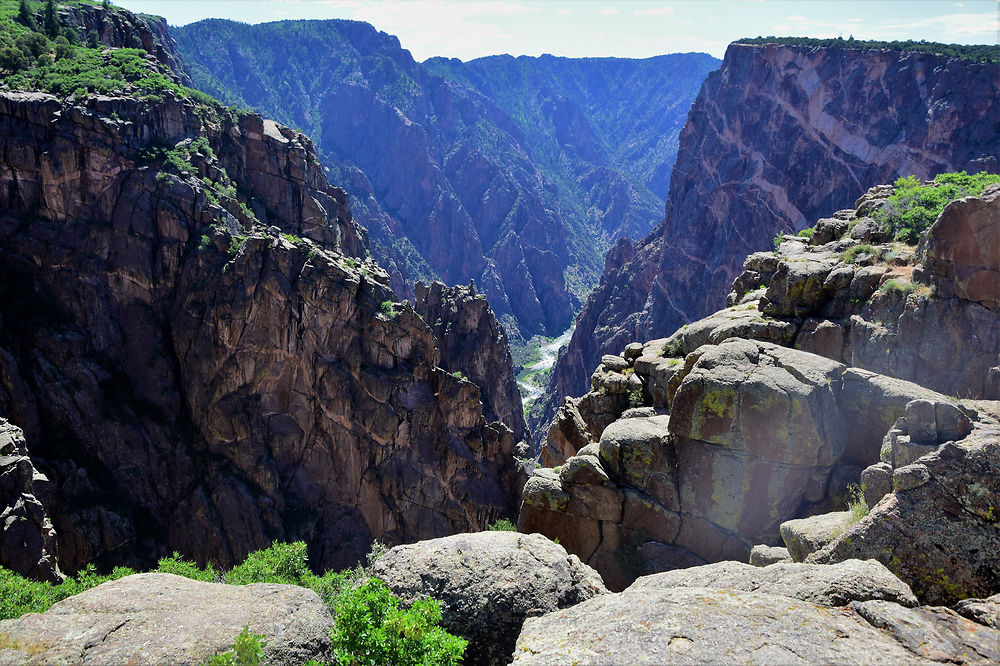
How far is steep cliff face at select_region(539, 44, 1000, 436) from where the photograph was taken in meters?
98.4

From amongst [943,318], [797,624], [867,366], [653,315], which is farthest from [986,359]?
[653,315]

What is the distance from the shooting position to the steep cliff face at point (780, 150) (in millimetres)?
98375

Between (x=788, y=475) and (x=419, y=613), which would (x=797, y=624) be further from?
(x=788, y=475)

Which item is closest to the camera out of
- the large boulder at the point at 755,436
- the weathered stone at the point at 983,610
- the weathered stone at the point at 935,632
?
the weathered stone at the point at 935,632

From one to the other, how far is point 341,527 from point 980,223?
53898mm

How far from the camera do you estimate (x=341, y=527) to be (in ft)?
193

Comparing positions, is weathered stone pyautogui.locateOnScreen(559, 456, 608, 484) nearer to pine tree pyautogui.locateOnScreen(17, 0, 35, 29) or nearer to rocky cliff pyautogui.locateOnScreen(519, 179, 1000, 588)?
rocky cliff pyautogui.locateOnScreen(519, 179, 1000, 588)

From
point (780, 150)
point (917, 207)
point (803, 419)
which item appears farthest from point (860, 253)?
point (780, 150)

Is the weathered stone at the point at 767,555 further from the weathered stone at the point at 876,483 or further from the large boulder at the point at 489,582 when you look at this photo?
the large boulder at the point at 489,582

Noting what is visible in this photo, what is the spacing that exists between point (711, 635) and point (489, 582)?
5206 millimetres

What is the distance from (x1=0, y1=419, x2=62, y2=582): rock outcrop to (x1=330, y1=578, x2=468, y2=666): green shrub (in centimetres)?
3039

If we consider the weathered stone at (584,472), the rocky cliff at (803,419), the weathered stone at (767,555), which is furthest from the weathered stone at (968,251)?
the weathered stone at (584,472)

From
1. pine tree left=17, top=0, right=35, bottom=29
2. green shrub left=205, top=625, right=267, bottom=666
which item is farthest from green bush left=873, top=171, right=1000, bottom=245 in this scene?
pine tree left=17, top=0, right=35, bottom=29

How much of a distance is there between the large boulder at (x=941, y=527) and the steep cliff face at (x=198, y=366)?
50.4m
